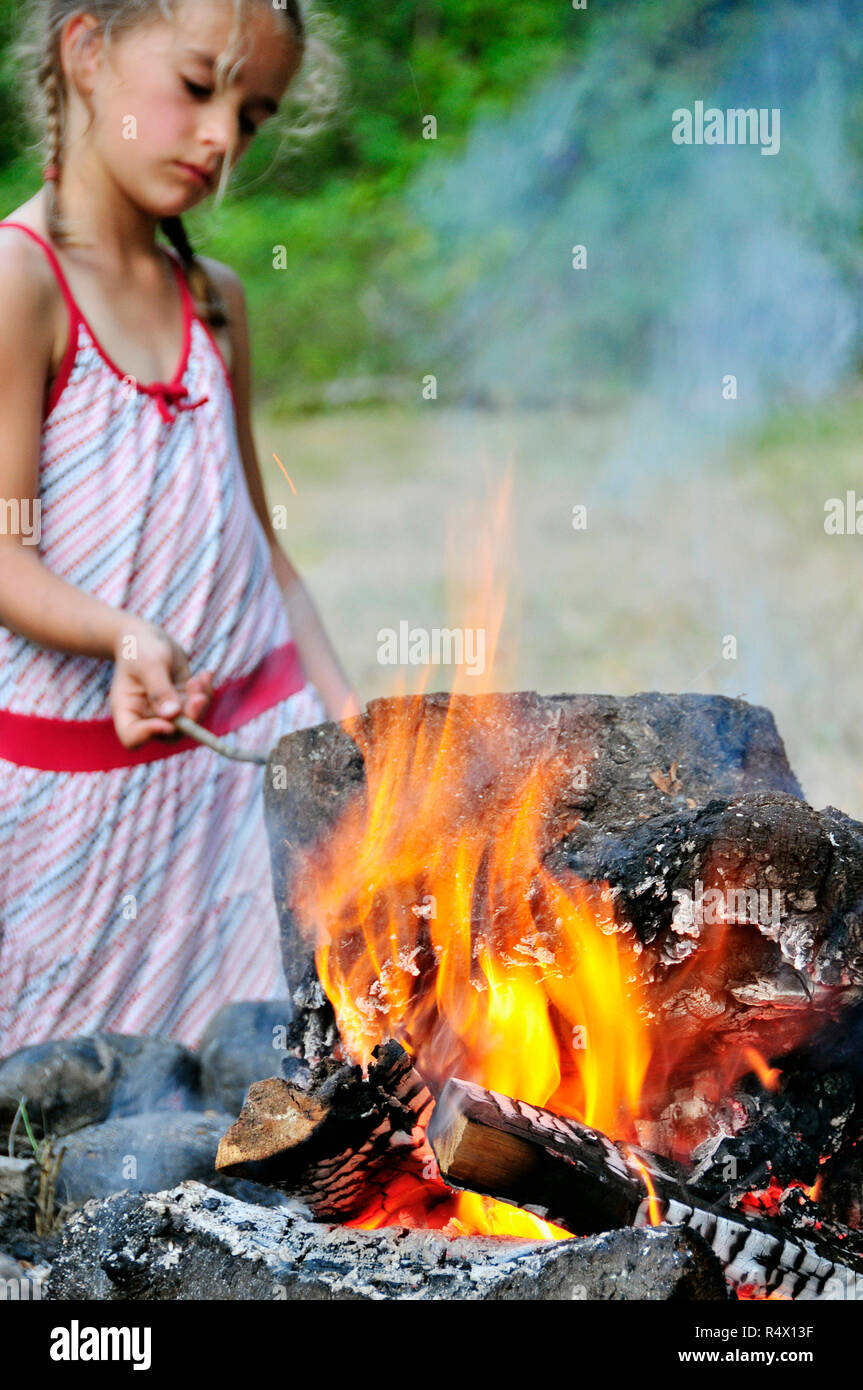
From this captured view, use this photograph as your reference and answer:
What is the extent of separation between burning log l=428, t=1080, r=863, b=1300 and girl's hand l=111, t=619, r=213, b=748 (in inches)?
33.6

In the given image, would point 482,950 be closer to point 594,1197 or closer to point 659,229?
point 594,1197

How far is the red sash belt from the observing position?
234 cm

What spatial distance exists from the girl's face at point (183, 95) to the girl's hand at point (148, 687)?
84 cm

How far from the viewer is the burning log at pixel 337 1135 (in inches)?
56.3

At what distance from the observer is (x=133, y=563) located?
2.41 meters

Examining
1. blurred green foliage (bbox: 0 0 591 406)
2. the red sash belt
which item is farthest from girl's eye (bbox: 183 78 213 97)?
blurred green foliage (bbox: 0 0 591 406)

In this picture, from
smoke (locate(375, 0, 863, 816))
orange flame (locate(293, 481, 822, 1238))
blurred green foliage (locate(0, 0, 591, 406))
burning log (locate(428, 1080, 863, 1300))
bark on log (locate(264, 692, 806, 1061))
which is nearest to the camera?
burning log (locate(428, 1080, 863, 1300))

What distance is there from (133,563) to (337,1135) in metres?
1.30

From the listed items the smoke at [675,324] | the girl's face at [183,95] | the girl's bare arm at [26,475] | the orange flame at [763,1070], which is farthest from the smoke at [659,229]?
the orange flame at [763,1070]

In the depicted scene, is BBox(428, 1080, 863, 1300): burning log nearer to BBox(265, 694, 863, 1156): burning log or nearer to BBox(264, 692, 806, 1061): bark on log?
BBox(265, 694, 863, 1156): burning log

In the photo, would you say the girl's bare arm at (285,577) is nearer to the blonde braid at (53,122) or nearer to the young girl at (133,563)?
the young girl at (133,563)

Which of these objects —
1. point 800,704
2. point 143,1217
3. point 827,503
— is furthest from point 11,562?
point 827,503

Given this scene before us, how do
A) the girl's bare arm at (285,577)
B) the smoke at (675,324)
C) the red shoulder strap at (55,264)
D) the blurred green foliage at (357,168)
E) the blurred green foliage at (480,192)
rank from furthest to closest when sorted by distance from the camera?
the blurred green foliage at (357,168) < the blurred green foliage at (480,192) < the smoke at (675,324) < the girl's bare arm at (285,577) < the red shoulder strap at (55,264)
